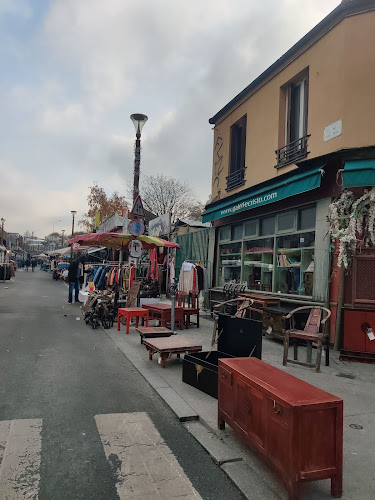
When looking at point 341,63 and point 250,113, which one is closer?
point 341,63

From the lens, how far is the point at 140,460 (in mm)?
3186

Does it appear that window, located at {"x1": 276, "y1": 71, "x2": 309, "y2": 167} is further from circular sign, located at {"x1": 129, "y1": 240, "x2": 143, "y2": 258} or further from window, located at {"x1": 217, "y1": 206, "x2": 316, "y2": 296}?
circular sign, located at {"x1": 129, "y1": 240, "x2": 143, "y2": 258}

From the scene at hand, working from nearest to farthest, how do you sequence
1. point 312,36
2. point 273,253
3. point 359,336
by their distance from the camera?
point 359,336 < point 312,36 < point 273,253

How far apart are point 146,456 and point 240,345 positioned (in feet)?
7.59

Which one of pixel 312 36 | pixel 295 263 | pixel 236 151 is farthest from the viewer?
pixel 236 151

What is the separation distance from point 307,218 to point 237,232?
11.8ft

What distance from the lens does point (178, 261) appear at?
693 inches

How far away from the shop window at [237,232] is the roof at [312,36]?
4.17 metres

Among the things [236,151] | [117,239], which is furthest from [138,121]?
[117,239]

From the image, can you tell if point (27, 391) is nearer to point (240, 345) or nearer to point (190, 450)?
point (190, 450)

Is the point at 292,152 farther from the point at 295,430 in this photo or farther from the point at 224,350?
the point at 295,430

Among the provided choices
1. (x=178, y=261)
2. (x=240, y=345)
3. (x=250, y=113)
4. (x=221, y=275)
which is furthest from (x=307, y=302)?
(x=178, y=261)

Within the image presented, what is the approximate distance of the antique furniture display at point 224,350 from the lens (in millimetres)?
4832

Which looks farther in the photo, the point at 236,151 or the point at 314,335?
the point at 236,151
